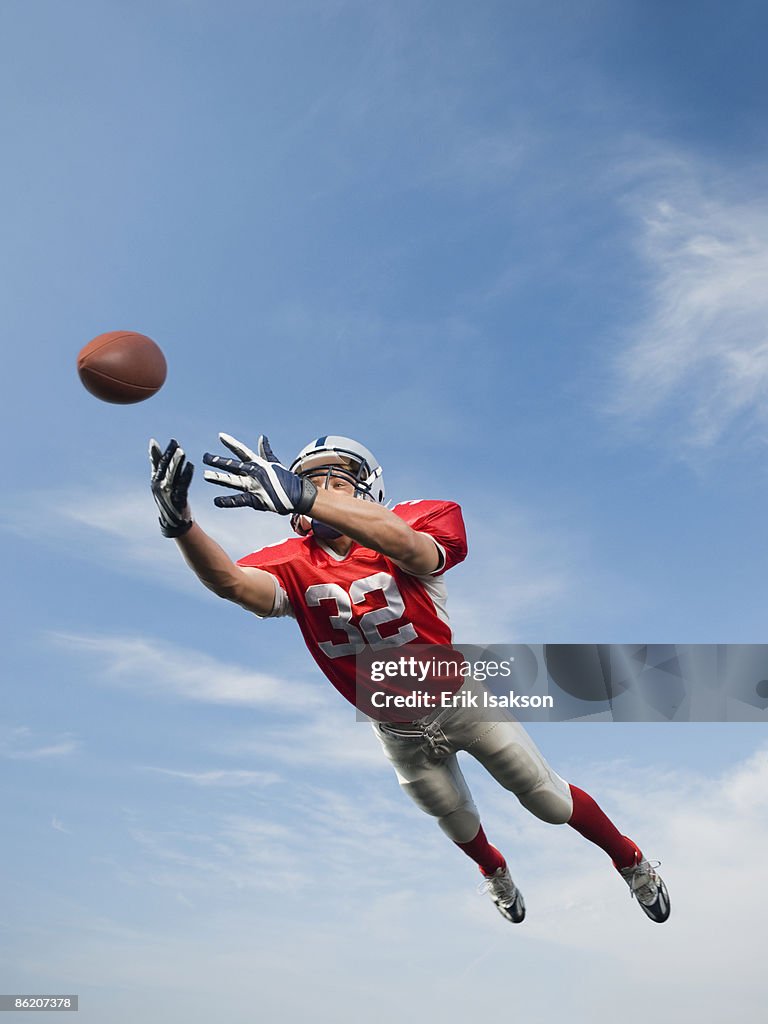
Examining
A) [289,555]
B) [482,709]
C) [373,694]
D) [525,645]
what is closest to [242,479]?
[289,555]

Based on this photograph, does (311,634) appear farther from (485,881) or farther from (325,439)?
(485,881)

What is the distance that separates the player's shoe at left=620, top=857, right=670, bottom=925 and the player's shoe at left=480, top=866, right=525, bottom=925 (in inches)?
31.7

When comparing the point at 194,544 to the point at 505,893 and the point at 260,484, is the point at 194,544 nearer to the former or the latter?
the point at 260,484

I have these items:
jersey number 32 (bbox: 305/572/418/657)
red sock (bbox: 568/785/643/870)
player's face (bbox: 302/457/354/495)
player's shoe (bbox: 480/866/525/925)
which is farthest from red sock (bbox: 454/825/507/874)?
player's face (bbox: 302/457/354/495)

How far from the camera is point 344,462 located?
6.39m

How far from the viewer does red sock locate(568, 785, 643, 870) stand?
6805mm

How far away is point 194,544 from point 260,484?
2.95 ft

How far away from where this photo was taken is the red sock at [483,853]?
7055mm

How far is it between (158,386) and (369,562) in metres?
1.65

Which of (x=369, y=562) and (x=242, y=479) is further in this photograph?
(x=369, y=562)

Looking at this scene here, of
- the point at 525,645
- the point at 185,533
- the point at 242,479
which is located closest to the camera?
the point at 242,479

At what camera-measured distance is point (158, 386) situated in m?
5.66

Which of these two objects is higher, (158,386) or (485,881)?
(158,386)

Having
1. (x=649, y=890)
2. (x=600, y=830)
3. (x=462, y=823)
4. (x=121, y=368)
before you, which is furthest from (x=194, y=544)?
(x=649, y=890)
